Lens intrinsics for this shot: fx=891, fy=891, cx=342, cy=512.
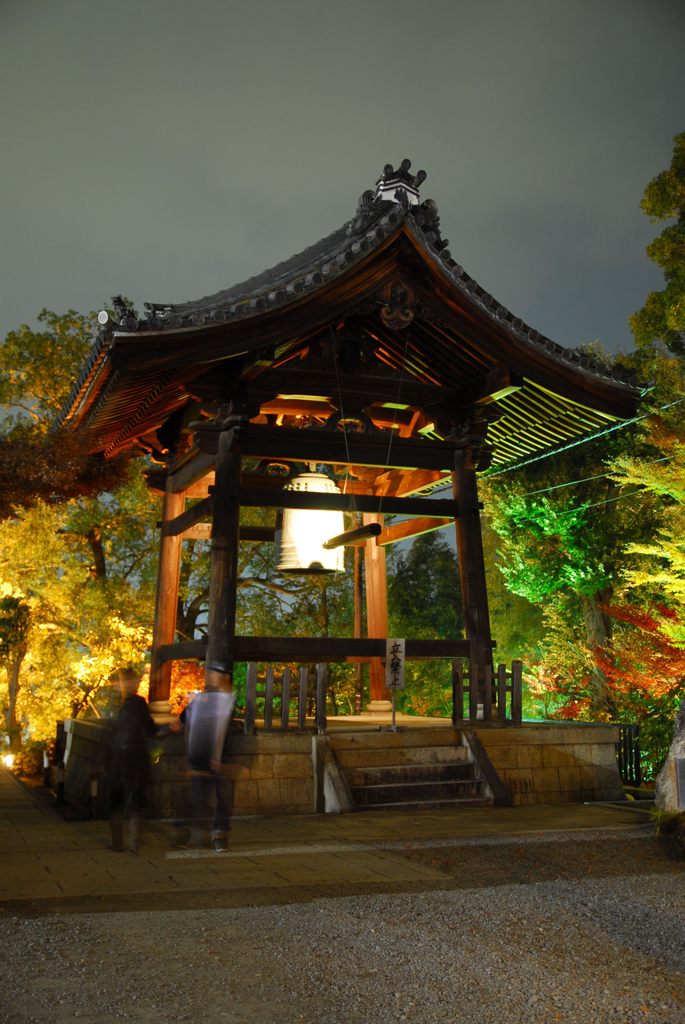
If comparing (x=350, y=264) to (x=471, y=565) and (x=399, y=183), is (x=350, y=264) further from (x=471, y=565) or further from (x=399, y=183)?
(x=471, y=565)

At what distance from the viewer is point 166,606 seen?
1345 centimetres

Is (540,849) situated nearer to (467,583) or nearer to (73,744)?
(467,583)

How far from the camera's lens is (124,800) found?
25.9ft

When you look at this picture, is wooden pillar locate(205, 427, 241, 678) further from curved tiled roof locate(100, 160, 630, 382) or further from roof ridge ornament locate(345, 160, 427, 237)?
roof ridge ornament locate(345, 160, 427, 237)

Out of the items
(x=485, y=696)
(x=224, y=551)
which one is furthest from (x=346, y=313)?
(x=485, y=696)

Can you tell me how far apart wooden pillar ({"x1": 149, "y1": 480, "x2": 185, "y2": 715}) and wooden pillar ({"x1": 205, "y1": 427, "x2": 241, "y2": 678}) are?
2618 mm

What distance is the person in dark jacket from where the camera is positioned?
781 centimetres

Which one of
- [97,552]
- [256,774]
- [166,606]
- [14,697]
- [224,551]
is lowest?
[256,774]

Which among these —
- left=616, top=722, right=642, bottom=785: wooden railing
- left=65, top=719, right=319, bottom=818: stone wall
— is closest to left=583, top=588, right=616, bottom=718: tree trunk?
left=616, top=722, right=642, bottom=785: wooden railing

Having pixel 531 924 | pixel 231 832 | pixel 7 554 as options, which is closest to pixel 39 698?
pixel 7 554

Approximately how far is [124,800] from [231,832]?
4.12ft

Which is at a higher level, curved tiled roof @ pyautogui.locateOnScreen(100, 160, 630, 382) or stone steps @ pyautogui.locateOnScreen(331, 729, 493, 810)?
curved tiled roof @ pyautogui.locateOnScreen(100, 160, 630, 382)

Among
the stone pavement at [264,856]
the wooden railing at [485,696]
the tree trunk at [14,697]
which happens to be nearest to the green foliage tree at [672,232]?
the wooden railing at [485,696]

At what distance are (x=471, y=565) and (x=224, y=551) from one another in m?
3.37
